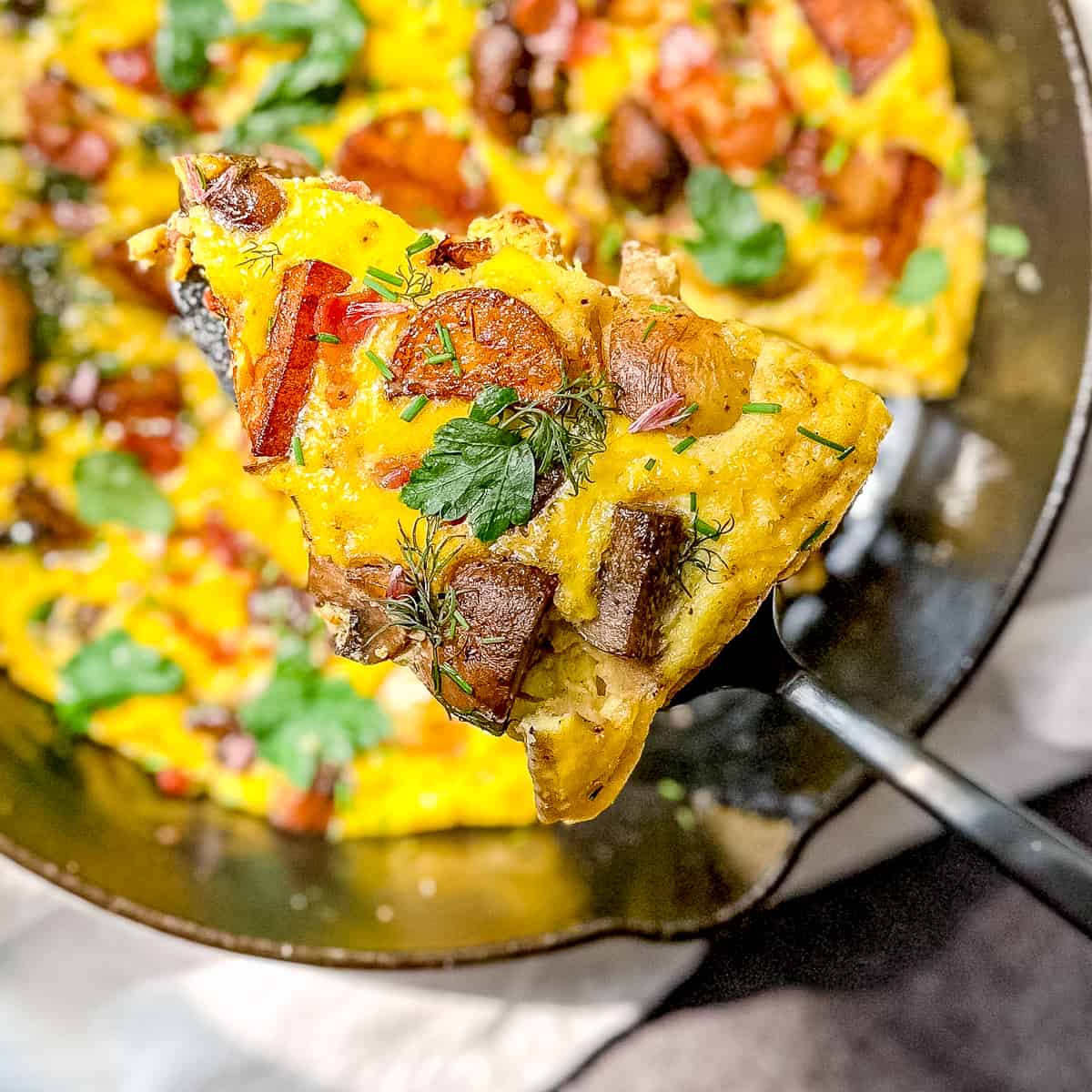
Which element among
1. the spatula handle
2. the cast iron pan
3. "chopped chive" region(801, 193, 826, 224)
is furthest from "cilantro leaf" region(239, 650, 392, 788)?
"chopped chive" region(801, 193, 826, 224)

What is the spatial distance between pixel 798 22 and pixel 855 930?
2345mm

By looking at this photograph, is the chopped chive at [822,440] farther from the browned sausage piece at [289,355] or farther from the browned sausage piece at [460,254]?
the browned sausage piece at [289,355]

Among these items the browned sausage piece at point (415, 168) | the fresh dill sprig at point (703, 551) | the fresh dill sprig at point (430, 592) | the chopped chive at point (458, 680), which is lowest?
the chopped chive at point (458, 680)

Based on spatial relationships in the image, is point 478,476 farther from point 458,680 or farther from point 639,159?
point 639,159

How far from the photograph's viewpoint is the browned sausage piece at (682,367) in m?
1.51

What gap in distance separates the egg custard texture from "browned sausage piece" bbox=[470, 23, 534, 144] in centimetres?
92

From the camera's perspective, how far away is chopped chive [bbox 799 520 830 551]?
1589 millimetres

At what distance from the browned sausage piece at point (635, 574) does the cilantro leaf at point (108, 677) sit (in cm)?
151

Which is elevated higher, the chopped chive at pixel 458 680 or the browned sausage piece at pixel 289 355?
the browned sausage piece at pixel 289 355

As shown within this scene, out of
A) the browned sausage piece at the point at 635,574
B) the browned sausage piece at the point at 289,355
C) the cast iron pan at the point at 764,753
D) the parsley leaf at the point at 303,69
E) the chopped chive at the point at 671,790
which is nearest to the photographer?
the browned sausage piece at the point at 635,574

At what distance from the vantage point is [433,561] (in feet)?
5.07

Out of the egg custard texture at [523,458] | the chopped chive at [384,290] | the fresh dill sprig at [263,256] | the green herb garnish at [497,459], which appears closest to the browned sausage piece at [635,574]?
the egg custard texture at [523,458]

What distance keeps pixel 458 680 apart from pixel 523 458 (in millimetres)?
361

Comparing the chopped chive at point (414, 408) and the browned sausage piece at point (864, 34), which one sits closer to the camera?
the chopped chive at point (414, 408)
